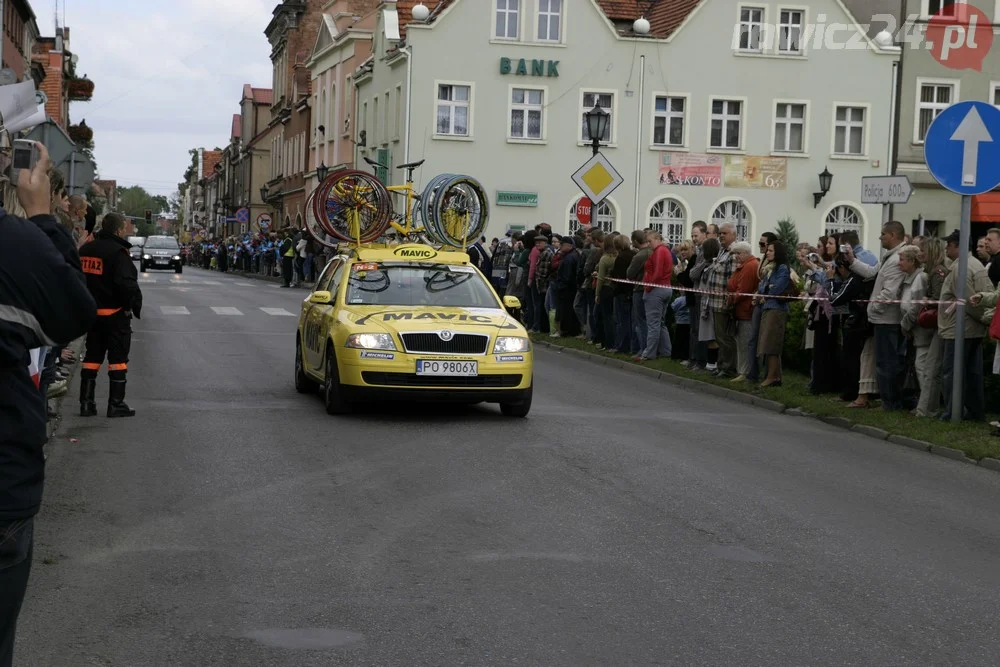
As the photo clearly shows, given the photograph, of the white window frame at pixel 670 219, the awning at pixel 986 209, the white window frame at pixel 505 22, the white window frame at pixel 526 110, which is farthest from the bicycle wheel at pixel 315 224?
the white window frame at pixel 670 219

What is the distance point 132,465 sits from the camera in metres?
10.7

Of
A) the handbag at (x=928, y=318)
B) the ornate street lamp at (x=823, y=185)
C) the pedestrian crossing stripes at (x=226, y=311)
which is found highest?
the ornate street lamp at (x=823, y=185)

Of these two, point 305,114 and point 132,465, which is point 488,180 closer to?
point 305,114

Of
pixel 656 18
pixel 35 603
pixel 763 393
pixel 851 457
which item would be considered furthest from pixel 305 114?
pixel 35 603

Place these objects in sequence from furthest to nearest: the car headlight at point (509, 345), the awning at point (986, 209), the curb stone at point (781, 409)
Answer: the awning at point (986, 209), the car headlight at point (509, 345), the curb stone at point (781, 409)

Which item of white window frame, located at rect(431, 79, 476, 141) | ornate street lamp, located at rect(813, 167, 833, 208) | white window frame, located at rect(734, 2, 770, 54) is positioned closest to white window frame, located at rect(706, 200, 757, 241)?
ornate street lamp, located at rect(813, 167, 833, 208)

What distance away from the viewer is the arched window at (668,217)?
4806 cm

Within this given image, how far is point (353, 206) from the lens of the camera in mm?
19859

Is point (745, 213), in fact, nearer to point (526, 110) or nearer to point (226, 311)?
point (526, 110)

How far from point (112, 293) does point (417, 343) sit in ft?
9.16

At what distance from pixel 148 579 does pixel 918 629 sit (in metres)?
3.58

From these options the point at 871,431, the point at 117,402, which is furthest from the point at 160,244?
the point at 871,431

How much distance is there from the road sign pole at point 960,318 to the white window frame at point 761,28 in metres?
34.7

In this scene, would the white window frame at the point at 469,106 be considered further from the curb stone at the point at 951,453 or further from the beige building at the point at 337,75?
the curb stone at the point at 951,453
